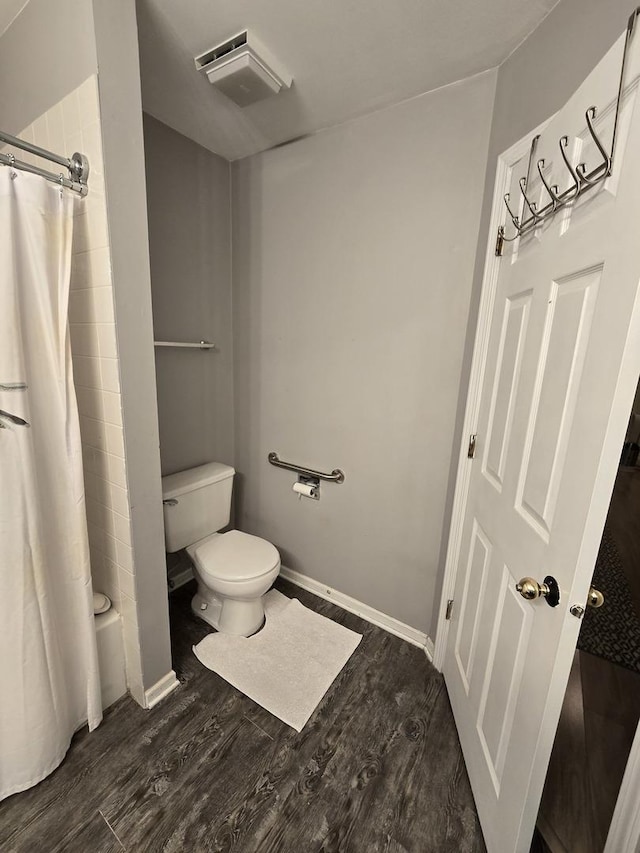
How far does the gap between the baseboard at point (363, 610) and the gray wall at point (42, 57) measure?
2.37 meters

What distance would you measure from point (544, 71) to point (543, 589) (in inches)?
57.8

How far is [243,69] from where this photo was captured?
1.29 metres

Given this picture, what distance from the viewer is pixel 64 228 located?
1086 millimetres

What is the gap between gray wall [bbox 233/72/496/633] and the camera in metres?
1.49

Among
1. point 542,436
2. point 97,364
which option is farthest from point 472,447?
point 97,364

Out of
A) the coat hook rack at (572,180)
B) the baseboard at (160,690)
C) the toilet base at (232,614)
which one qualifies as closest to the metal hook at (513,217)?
the coat hook rack at (572,180)

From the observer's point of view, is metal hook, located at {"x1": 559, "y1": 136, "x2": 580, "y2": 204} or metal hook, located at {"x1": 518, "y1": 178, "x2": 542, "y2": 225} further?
metal hook, located at {"x1": 518, "y1": 178, "x2": 542, "y2": 225}

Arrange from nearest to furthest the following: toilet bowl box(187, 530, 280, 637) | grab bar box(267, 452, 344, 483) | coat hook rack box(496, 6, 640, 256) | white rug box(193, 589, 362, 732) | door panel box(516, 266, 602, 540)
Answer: coat hook rack box(496, 6, 640, 256), door panel box(516, 266, 602, 540), white rug box(193, 589, 362, 732), toilet bowl box(187, 530, 280, 637), grab bar box(267, 452, 344, 483)

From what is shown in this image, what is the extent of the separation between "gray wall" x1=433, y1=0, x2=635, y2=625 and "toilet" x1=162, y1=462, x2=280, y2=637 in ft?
3.98

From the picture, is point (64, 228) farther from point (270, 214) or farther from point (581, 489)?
point (581, 489)

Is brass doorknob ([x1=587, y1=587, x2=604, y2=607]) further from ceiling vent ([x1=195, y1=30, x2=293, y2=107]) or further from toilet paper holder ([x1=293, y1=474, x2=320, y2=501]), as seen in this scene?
ceiling vent ([x1=195, y1=30, x2=293, y2=107])

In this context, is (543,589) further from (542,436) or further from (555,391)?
(555,391)

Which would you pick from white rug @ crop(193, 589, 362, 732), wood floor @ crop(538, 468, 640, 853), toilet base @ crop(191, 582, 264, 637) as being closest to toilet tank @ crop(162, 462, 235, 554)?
toilet base @ crop(191, 582, 264, 637)

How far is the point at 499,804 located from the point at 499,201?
186 cm
